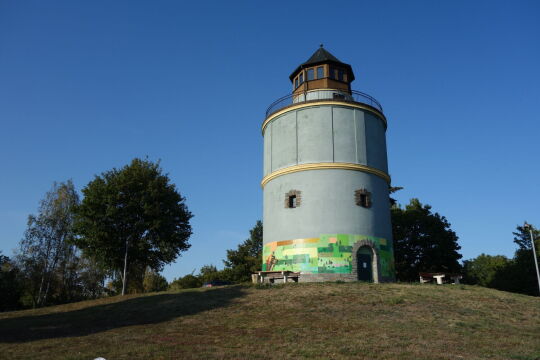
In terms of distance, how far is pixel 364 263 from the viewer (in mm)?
24125

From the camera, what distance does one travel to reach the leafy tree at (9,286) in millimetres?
37625

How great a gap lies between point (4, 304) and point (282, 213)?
30.1m

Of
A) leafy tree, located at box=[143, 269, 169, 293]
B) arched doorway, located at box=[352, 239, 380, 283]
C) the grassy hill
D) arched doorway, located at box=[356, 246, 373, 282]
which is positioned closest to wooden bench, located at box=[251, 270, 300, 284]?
the grassy hill

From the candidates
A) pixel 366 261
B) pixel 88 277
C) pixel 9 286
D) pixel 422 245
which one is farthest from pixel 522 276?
pixel 9 286

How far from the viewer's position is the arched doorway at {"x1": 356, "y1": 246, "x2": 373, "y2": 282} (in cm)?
2391

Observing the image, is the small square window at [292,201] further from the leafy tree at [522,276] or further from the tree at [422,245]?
the leafy tree at [522,276]

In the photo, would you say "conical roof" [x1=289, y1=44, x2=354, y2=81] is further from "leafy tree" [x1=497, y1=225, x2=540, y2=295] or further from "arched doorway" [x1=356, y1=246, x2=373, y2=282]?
"leafy tree" [x1=497, y1=225, x2=540, y2=295]

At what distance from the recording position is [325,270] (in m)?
23.3

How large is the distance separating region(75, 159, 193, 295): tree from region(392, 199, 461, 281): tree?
22.4 metres

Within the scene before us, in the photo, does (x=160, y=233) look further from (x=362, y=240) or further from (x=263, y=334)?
(x=263, y=334)

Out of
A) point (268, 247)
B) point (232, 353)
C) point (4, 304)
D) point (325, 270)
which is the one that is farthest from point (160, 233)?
point (232, 353)

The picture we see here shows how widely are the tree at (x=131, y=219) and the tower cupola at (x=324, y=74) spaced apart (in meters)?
13.2

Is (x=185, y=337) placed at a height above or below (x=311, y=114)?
below

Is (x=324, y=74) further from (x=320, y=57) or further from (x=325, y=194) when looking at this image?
(x=325, y=194)
